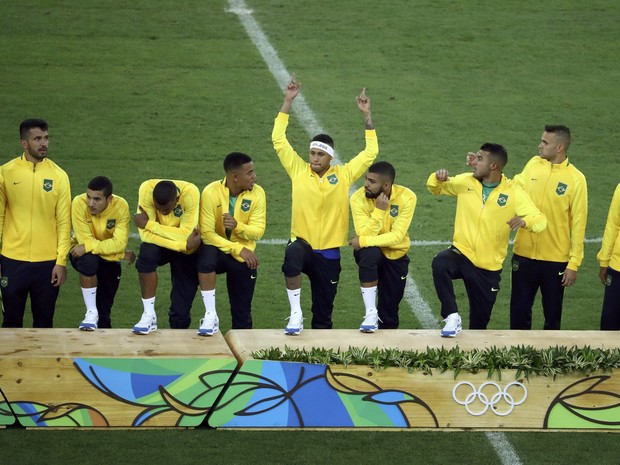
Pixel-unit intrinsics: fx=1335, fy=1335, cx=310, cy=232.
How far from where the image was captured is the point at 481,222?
11.1m

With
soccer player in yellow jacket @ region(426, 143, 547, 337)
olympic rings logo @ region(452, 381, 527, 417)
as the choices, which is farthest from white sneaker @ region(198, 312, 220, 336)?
olympic rings logo @ region(452, 381, 527, 417)

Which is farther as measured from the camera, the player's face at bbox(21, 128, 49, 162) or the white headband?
the white headband

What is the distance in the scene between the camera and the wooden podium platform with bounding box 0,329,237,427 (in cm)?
967

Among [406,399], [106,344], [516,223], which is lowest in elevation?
[406,399]

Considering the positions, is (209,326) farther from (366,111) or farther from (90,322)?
(366,111)

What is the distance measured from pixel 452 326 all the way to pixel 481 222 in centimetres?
95

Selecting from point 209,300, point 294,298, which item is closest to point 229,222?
point 209,300

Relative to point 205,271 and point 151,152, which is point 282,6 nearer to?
point 151,152

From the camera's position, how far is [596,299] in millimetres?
13172

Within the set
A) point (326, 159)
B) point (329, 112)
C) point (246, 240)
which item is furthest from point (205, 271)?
point (329, 112)

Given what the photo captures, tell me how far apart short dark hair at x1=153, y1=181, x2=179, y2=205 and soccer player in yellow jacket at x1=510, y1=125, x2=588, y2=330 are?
2960mm

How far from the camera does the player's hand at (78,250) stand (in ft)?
35.7

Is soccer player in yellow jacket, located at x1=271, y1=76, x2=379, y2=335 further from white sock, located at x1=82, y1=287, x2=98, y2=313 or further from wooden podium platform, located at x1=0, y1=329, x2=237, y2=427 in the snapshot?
white sock, located at x1=82, y1=287, x2=98, y2=313

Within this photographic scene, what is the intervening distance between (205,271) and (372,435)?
77.5 inches
